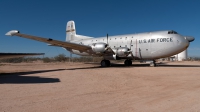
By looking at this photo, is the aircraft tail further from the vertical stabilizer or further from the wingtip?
the wingtip

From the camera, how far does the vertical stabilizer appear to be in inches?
1006

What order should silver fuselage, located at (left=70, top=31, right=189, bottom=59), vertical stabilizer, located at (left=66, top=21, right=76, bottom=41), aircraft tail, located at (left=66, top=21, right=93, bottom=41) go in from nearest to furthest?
silver fuselage, located at (left=70, top=31, right=189, bottom=59), aircraft tail, located at (left=66, top=21, right=93, bottom=41), vertical stabilizer, located at (left=66, top=21, right=76, bottom=41)

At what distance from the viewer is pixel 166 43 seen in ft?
50.6

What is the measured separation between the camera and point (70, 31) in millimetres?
26000

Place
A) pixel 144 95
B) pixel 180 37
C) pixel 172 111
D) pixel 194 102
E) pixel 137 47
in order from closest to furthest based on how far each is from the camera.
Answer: pixel 172 111
pixel 194 102
pixel 144 95
pixel 180 37
pixel 137 47

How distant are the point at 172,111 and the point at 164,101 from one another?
0.76 m

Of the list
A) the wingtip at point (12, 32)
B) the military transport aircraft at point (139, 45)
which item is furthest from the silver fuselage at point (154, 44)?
the wingtip at point (12, 32)

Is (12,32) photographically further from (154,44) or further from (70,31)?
(70,31)

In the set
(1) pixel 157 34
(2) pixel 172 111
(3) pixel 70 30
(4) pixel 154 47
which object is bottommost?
(2) pixel 172 111

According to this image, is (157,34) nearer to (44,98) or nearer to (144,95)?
(144,95)

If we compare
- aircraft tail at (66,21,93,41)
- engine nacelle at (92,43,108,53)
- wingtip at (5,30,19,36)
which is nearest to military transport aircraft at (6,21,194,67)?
engine nacelle at (92,43,108,53)

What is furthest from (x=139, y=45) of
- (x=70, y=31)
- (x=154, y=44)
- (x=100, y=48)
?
(x=70, y=31)

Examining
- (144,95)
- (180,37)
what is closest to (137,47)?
(180,37)

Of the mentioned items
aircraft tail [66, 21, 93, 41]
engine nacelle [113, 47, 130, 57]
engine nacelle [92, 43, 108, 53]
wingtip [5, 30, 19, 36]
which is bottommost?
engine nacelle [113, 47, 130, 57]
